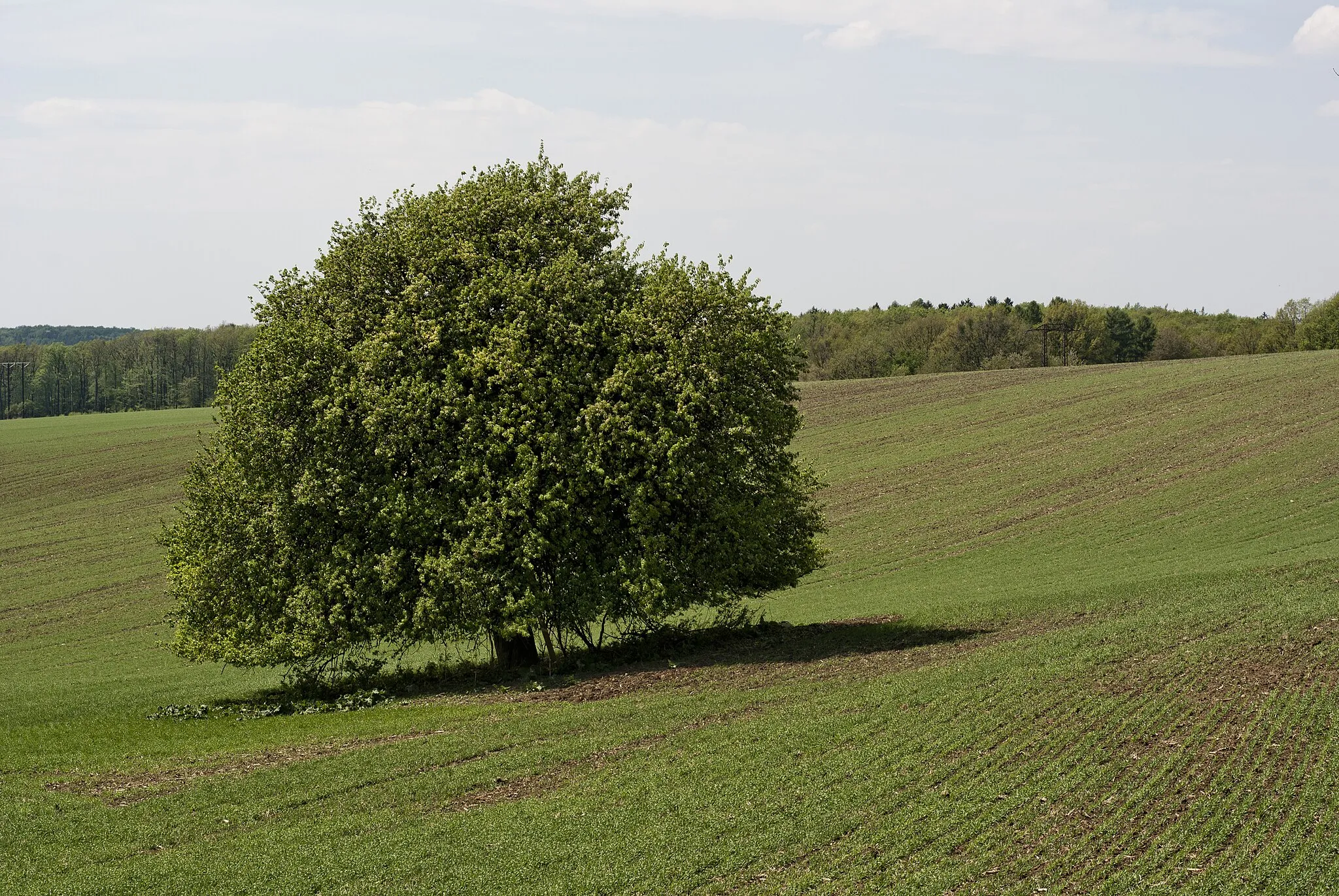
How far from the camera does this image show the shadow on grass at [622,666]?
29.1m

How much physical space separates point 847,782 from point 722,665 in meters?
11.9

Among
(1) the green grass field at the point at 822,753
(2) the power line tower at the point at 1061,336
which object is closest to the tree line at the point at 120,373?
(2) the power line tower at the point at 1061,336

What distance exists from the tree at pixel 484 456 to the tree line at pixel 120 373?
137 m

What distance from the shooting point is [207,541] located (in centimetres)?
3081

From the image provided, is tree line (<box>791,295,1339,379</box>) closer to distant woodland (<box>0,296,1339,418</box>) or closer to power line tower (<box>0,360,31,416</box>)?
distant woodland (<box>0,296,1339,418</box>)

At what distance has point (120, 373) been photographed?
17125cm

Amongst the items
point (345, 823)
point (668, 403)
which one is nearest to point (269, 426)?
point (668, 403)

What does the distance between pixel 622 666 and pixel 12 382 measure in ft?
562

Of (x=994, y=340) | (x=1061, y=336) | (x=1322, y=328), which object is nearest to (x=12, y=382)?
(x=994, y=340)

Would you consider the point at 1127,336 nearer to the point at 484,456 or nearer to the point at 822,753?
the point at 484,456

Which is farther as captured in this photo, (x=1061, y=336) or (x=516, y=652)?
(x=1061, y=336)

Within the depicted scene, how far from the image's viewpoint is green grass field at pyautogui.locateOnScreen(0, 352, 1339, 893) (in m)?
14.7

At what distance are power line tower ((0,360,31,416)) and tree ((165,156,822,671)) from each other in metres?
155

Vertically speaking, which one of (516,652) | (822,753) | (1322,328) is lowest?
(516,652)
